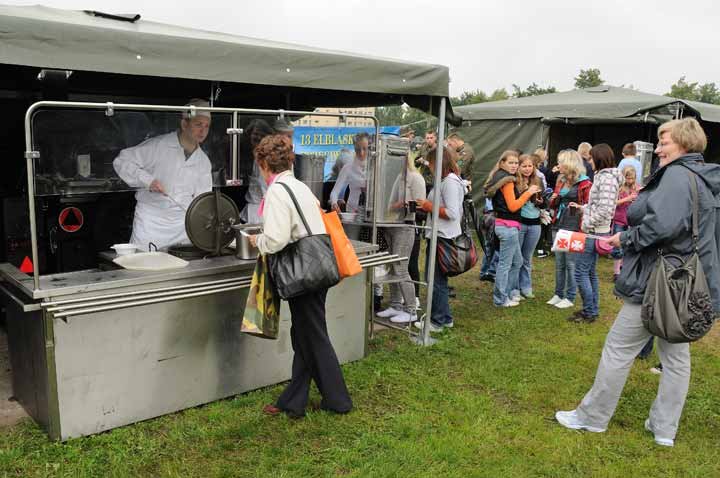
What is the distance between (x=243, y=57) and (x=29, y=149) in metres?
1.31

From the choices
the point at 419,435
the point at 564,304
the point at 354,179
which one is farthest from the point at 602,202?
the point at 419,435

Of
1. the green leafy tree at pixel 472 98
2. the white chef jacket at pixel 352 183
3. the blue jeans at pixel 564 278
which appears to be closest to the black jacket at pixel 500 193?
the blue jeans at pixel 564 278

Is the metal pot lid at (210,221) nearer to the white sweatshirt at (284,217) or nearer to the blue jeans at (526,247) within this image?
the white sweatshirt at (284,217)

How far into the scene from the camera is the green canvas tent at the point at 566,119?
10031 mm

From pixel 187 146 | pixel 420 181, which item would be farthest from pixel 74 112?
pixel 420 181

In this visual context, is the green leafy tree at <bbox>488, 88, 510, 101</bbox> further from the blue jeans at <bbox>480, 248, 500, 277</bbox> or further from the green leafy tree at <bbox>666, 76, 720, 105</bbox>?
the blue jeans at <bbox>480, 248, 500, 277</bbox>

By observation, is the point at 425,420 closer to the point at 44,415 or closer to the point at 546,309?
the point at 44,415

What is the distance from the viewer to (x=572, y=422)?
3842 millimetres

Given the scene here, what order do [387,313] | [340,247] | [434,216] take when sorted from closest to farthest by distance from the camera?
[340,247] < [434,216] < [387,313]

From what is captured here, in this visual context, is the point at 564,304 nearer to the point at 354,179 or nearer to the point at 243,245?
the point at 354,179

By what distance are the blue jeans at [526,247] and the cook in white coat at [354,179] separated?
2299 millimetres

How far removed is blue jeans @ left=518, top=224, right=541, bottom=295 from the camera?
265 inches

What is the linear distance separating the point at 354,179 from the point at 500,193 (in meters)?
1.87

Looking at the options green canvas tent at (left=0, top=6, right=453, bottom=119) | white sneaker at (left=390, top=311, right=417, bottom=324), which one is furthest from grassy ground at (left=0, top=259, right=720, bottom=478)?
green canvas tent at (left=0, top=6, right=453, bottom=119)
